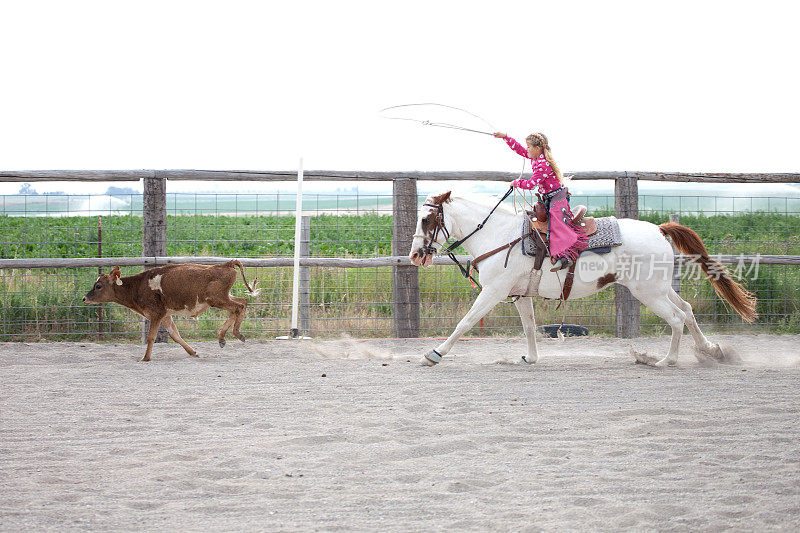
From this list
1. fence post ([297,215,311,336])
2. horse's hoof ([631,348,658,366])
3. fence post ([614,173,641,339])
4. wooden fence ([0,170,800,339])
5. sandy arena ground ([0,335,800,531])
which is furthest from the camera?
fence post ([614,173,641,339])

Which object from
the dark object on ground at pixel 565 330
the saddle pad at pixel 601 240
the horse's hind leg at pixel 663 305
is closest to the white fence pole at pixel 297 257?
the saddle pad at pixel 601 240

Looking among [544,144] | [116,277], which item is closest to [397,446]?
[544,144]

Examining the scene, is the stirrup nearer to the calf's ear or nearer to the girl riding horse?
the girl riding horse

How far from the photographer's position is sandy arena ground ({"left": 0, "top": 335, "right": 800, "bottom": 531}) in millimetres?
4035

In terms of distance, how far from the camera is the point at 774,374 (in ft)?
25.8

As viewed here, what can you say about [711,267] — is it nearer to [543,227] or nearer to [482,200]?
[543,227]

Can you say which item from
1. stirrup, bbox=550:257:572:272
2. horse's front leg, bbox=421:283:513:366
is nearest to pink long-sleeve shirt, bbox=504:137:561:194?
stirrup, bbox=550:257:572:272

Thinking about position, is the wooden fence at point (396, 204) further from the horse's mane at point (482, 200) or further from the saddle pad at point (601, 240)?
the saddle pad at point (601, 240)

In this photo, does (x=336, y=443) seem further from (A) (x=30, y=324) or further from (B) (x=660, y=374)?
(A) (x=30, y=324)

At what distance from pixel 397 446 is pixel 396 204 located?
235 inches

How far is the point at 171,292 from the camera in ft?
29.3

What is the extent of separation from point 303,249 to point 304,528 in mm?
7349

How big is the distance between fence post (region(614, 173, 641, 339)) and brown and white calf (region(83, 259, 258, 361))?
16.9ft

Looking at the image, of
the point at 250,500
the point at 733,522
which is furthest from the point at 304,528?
the point at 733,522
